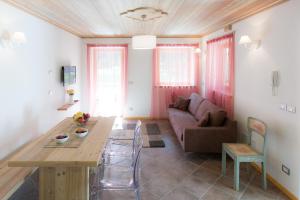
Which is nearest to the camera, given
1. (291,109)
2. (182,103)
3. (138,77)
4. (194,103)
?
(291,109)

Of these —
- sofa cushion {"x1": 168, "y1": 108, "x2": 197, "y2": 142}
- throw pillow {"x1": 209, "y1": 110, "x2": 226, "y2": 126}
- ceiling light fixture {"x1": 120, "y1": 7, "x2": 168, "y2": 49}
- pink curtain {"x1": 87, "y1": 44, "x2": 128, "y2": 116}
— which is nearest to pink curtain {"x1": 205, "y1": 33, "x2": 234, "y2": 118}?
throw pillow {"x1": 209, "y1": 110, "x2": 226, "y2": 126}

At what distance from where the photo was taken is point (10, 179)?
7.84 feet

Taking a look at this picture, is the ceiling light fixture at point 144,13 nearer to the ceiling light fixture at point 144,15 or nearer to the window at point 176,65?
the ceiling light fixture at point 144,15

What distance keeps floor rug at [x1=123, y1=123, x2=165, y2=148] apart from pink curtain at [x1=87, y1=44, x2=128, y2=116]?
1.11m

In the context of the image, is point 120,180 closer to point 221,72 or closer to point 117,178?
point 117,178

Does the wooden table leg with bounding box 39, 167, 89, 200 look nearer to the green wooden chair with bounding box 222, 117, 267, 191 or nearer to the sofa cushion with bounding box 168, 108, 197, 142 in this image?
the green wooden chair with bounding box 222, 117, 267, 191

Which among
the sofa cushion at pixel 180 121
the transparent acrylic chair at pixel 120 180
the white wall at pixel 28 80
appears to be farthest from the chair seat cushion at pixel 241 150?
the white wall at pixel 28 80

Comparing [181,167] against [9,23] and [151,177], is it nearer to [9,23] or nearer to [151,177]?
[151,177]

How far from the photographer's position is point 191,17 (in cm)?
411

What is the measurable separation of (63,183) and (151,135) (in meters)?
3.22

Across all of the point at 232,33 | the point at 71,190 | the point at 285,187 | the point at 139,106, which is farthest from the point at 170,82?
the point at 71,190

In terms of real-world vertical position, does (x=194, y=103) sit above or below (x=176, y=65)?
below

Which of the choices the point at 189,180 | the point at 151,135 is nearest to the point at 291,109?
the point at 189,180

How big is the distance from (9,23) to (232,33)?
3859 mm
